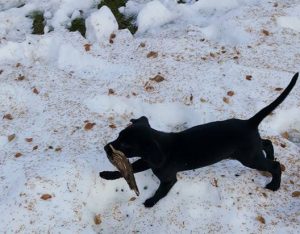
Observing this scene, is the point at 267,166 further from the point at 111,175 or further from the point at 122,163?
the point at 111,175

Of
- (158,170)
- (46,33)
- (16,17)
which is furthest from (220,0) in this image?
(158,170)

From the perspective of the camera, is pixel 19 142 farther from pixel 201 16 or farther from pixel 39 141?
pixel 201 16

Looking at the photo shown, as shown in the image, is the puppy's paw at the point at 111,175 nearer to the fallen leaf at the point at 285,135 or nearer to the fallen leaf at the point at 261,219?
the fallen leaf at the point at 261,219

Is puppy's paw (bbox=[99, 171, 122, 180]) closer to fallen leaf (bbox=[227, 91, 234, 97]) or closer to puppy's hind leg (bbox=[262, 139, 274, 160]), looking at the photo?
puppy's hind leg (bbox=[262, 139, 274, 160])

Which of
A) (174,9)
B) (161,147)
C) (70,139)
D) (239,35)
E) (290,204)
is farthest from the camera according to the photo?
(174,9)

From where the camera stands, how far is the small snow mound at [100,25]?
5691mm

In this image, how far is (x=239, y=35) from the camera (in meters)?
5.61

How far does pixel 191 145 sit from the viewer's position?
3654 mm

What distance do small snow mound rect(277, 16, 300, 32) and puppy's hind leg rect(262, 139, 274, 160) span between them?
→ 7.36ft

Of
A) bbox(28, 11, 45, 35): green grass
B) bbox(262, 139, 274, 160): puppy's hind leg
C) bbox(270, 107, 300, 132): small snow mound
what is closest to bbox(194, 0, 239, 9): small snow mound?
bbox(270, 107, 300, 132): small snow mound

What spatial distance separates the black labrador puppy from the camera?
346 centimetres

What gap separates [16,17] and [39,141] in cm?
235

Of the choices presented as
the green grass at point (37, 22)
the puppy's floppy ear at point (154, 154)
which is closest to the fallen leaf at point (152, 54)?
the green grass at point (37, 22)

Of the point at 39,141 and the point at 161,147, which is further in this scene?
the point at 39,141
